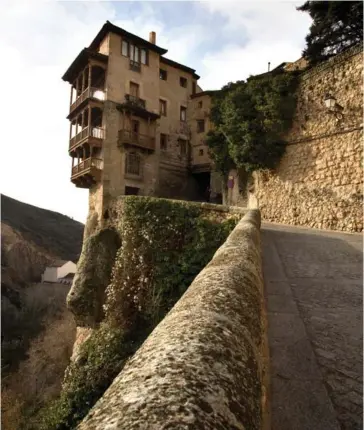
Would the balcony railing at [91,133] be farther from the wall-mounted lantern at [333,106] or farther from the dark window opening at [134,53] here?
the wall-mounted lantern at [333,106]

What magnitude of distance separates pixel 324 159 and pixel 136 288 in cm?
1064

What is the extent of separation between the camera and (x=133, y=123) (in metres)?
23.2

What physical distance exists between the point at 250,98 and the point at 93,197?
39.0ft

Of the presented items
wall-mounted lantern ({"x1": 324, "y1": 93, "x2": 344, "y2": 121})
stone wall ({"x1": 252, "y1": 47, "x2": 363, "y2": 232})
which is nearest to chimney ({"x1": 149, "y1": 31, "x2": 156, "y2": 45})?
stone wall ({"x1": 252, "y1": 47, "x2": 363, "y2": 232})

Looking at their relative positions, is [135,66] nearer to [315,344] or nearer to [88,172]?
[88,172]

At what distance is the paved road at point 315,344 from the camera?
1.78m

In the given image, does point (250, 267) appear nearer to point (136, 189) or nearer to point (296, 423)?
point (296, 423)

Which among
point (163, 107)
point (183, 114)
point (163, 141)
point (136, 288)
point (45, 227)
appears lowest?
point (45, 227)

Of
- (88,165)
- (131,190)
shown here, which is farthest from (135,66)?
(131,190)

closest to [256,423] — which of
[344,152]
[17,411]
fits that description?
[344,152]

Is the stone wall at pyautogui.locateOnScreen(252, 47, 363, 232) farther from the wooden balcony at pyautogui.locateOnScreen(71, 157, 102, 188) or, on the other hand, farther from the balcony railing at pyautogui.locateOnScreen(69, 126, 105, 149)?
the balcony railing at pyautogui.locateOnScreen(69, 126, 105, 149)

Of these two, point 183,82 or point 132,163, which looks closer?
point 132,163

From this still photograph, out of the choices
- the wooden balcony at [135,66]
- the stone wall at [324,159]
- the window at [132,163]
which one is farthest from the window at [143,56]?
the stone wall at [324,159]

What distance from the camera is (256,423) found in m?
0.94
